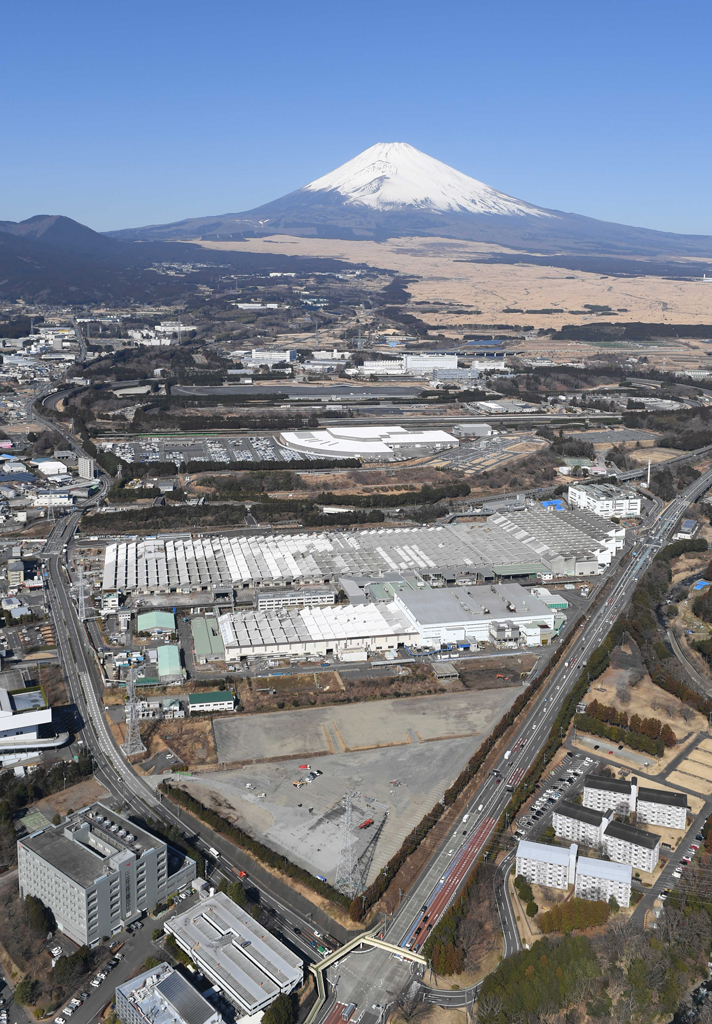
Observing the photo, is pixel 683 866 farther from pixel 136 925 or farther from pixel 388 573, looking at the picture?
pixel 388 573

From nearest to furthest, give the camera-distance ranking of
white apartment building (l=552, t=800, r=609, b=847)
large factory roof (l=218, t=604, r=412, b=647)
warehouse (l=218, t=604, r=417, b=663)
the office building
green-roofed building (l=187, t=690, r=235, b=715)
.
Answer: white apartment building (l=552, t=800, r=609, b=847) → green-roofed building (l=187, t=690, r=235, b=715) → warehouse (l=218, t=604, r=417, b=663) → large factory roof (l=218, t=604, r=412, b=647) → the office building

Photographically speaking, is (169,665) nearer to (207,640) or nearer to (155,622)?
(207,640)

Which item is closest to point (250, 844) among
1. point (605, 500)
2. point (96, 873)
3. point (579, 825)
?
point (96, 873)

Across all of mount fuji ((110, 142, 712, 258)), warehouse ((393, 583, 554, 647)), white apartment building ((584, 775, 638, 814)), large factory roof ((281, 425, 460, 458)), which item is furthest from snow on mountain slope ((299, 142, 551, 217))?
white apartment building ((584, 775, 638, 814))

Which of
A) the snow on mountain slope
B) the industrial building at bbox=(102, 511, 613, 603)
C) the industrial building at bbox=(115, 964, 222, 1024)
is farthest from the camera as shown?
the snow on mountain slope

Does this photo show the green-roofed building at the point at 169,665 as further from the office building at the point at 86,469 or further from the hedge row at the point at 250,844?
the office building at the point at 86,469

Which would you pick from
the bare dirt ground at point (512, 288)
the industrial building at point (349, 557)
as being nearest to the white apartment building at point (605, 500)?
the industrial building at point (349, 557)

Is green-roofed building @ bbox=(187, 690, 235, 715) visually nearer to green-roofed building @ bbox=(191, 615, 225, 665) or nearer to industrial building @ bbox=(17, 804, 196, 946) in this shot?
green-roofed building @ bbox=(191, 615, 225, 665)
